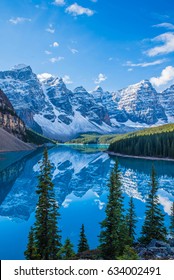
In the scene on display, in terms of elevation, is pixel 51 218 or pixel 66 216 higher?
pixel 51 218

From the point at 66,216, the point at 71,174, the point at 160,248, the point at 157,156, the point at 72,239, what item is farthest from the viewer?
the point at 157,156

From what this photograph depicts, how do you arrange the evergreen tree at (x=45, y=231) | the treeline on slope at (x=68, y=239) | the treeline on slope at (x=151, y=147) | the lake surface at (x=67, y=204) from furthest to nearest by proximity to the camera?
the treeline on slope at (x=151, y=147), the lake surface at (x=67, y=204), the evergreen tree at (x=45, y=231), the treeline on slope at (x=68, y=239)

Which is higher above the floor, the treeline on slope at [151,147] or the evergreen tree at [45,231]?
the treeline on slope at [151,147]

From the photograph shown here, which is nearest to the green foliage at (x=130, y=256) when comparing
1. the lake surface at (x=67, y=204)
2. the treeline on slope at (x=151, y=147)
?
the lake surface at (x=67, y=204)

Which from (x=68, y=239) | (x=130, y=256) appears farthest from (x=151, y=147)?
(x=130, y=256)

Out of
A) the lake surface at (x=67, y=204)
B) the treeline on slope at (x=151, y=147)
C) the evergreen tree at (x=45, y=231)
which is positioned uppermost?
the treeline on slope at (x=151, y=147)

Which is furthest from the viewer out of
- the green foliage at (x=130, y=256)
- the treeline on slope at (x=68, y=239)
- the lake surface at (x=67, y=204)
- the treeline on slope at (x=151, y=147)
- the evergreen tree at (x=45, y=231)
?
the treeline on slope at (x=151, y=147)

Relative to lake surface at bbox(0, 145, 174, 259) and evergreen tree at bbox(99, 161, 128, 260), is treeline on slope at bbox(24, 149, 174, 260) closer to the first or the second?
evergreen tree at bbox(99, 161, 128, 260)

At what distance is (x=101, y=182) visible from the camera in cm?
7462

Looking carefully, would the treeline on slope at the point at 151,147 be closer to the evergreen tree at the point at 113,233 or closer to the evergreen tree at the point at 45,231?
the evergreen tree at the point at 113,233
